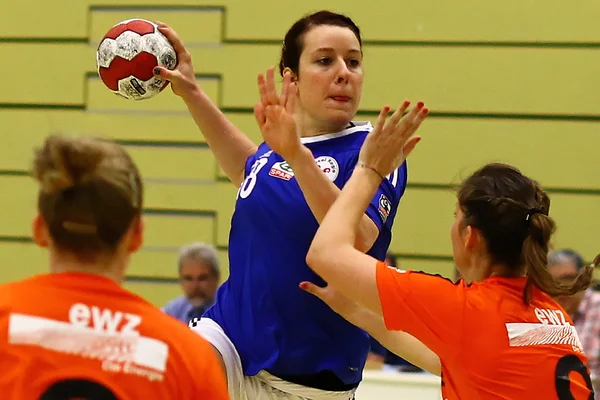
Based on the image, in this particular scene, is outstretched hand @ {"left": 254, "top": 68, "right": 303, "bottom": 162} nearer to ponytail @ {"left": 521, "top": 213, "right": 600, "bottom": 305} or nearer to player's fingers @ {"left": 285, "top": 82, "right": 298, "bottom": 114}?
player's fingers @ {"left": 285, "top": 82, "right": 298, "bottom": 114}

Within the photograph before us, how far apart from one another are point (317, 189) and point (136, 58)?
1.05 metres

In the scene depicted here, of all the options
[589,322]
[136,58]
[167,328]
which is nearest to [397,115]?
[167,328]

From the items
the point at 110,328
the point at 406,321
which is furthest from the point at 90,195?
the point at 406,321

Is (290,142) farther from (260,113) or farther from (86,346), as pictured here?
(86,346)

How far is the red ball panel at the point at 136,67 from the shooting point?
3398 mm

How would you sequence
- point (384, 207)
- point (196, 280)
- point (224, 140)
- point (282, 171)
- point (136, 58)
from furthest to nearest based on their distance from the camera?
point (196, 280), point (224, 140), point (136, 58), point (282, 171), point (384, 207)

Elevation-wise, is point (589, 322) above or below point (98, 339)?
below

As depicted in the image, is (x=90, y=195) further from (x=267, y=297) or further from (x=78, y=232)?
(x=267, y=297)

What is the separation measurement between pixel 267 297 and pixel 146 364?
3.76 ft

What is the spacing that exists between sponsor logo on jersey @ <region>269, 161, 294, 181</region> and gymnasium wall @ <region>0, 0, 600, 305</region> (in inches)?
137

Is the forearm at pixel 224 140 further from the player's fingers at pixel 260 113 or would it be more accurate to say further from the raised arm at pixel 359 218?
the raised arm at pixel 359 218

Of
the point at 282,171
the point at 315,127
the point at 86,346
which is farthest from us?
the point at 315,127

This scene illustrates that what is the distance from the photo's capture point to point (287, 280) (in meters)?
2.98

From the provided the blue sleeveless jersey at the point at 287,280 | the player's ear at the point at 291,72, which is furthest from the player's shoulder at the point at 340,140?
the player's ear at the point at 291,72
